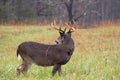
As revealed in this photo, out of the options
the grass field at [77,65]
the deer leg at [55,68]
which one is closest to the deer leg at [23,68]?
the grass field at [77,65]

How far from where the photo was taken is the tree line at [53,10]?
31125mm

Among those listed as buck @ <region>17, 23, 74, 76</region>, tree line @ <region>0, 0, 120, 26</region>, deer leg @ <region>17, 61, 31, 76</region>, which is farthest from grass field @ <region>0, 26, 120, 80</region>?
tree line @ <region>0, 0, 120, 26</region>

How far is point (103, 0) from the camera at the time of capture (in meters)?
46.8

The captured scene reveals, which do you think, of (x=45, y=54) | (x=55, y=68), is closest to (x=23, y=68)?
(x=45, y=54)

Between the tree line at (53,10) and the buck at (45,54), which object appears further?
the tree line at (53,10)

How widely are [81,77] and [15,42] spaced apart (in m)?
11.5

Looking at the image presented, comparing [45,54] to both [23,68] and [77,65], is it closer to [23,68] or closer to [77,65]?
[23,68]

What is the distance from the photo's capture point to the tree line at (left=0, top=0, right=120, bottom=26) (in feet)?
102

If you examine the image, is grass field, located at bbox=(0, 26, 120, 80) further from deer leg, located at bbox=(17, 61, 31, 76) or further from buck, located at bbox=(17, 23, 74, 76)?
buck, located at bbox=(17, 23, 74, 76)

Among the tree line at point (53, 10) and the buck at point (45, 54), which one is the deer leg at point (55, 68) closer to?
the buck at point (45, 54)

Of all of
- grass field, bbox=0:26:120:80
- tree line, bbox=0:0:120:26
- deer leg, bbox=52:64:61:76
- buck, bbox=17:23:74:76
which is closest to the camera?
grass field, bbox=0:26:120:80

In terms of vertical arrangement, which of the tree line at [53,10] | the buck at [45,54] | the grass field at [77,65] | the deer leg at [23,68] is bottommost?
the tree line at [53,10]

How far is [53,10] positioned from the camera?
1375 inches

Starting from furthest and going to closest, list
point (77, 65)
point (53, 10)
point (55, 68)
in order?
point (53, 10)
point (77, 65)
point (55, 68)
